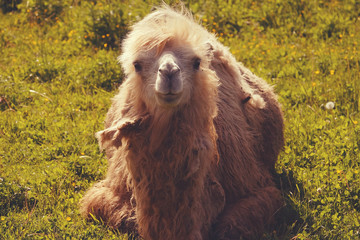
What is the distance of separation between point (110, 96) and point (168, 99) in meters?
3.48

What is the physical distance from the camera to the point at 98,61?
673cm

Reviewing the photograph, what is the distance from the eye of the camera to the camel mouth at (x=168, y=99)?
2.95m

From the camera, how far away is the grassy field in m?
4.12

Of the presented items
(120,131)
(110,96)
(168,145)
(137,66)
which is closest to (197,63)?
(137,66)

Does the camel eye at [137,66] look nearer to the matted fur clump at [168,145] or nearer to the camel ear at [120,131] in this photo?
the matted fur clump at [168,145]

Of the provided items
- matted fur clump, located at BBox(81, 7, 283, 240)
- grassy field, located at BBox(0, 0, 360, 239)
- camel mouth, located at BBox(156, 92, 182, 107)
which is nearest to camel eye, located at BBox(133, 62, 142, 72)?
matted fur clump, located at BBox(81, 7, 283, 240)

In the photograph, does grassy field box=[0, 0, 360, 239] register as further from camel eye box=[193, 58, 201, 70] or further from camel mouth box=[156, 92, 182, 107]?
camel eye box=[193, 58, 201, 70]

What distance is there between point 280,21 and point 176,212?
18.7 feet

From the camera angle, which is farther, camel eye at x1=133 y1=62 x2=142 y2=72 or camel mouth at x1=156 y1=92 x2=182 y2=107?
camel eye at x1=133 y1=62 x2=142 y2=72

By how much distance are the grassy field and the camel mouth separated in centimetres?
131

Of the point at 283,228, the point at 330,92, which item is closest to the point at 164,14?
the point at 283,228

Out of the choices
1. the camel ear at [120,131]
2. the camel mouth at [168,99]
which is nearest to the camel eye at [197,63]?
the camel mouth at [168,99]

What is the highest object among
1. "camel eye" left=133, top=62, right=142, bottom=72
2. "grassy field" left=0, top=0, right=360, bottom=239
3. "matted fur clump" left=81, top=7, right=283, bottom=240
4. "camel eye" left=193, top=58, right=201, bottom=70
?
"camel eye" left=193, top=58, right=201, bottom=70

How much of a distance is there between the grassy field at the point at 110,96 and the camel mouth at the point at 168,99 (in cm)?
131
